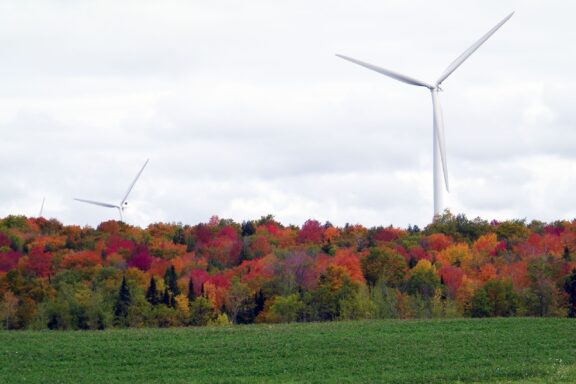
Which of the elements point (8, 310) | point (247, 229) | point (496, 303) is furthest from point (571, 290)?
point (247, 229)

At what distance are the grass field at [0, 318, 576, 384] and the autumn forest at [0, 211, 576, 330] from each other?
747 inches

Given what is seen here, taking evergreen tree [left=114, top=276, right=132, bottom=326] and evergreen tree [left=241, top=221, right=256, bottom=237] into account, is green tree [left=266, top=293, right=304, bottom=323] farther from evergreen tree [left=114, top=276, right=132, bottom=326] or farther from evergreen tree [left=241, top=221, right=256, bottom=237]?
evergreen tree [left=241, top=221, right=256, bottom=237]

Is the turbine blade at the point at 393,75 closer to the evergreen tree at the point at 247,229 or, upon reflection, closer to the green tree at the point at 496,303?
the green tree at the point at 496,303

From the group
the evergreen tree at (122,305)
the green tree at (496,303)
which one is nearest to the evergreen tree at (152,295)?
the evergreen tree at (122,305)

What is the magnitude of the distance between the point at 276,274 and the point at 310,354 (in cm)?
5070

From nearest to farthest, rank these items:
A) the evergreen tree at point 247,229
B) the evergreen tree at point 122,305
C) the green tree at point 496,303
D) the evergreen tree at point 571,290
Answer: the evergreen tree at point 571,290, the green tree at point 496,303, the evergreen tree at point 122,305, the evergreen tree at point 247,229

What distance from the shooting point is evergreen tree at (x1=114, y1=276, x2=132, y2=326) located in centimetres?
9606

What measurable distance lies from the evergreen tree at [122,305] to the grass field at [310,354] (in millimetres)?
18365

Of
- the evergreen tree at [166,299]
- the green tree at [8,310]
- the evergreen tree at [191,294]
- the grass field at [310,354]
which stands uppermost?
the evergreen tree at [191,294]

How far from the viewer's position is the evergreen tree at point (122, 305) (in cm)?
9606

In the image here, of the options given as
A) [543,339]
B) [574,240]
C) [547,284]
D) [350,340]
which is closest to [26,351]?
[350,340]

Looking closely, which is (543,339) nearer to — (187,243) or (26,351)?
(26,351)

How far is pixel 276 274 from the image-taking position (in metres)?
113

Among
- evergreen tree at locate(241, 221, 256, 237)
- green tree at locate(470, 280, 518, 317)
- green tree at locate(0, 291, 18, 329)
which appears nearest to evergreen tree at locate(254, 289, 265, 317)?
green tree at locate(0, 291, 18, 329)
